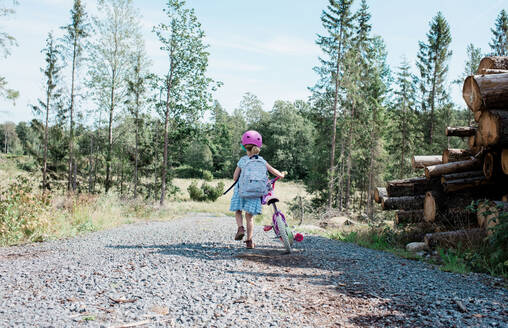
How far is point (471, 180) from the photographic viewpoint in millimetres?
6730

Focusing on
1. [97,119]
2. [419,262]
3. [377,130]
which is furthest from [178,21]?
[419,262]

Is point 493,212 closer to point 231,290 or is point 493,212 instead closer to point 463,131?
point 463,131

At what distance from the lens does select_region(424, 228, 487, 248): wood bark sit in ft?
19.3

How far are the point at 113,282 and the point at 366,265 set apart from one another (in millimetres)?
3345

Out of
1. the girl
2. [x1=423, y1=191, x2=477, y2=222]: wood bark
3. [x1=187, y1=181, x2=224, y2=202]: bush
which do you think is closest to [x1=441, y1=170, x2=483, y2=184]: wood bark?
[x1=423, y1=191, x2=477, y2=222]: wood bark

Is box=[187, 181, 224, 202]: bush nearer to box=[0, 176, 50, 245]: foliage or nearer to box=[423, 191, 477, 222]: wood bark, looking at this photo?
box=[0, 176, 50, 245]: foliage

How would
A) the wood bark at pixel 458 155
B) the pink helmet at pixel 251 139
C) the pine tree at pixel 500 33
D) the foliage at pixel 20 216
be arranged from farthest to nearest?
the pine tree at pixel 500 33, the wood bark at pixel 458 155, the foliage at pixel 20 216, the pink helmet at pixel 251 139

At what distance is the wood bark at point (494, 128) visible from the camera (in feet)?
16.9

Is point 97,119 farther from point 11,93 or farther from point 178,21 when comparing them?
point 11,93

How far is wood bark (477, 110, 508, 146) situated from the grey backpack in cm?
350

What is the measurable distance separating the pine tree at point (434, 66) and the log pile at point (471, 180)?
27.3 m

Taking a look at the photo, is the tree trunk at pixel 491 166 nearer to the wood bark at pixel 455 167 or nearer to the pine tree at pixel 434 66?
the wood bark at pixel 455 167

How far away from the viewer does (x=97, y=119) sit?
2302cm

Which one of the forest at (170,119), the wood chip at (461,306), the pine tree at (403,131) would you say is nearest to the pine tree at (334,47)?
the forest at (170,119)
